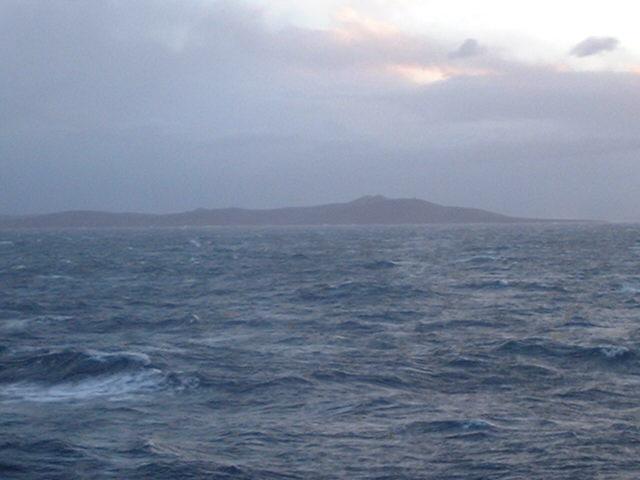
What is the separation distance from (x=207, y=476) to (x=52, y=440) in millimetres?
4232

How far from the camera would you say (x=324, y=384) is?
2448 centimetres

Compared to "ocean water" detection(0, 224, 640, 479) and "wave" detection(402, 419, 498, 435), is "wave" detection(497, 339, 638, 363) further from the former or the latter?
"wave" detection(402, 419, 498, 435)

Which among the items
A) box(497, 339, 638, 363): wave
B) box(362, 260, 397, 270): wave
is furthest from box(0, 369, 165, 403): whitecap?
box(362, 260, 397, 270): wave

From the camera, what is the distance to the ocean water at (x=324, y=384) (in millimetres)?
17531

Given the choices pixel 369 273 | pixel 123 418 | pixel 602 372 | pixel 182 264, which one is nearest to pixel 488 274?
pixel 369 273

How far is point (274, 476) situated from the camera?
1661 cm

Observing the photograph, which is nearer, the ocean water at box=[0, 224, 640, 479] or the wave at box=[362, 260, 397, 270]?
the ocean water at box=[0, 224, 640, 479]

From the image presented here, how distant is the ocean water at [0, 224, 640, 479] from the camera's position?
1753 cm

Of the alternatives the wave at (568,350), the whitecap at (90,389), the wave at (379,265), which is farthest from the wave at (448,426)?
the wave at (379,265)

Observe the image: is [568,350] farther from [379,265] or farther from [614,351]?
[379,265]

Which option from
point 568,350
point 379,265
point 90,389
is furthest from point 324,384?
point 379,265

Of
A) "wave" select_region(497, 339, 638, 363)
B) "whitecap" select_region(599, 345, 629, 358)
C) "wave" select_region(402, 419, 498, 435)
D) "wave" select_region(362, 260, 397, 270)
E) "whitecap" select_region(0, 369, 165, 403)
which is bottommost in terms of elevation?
"whitecap" select_region(0, 369, 165, 403)

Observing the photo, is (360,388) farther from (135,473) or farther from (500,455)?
(135,473)

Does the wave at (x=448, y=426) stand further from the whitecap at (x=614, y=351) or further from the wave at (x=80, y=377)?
the whitecap at (x=614, y=351)
